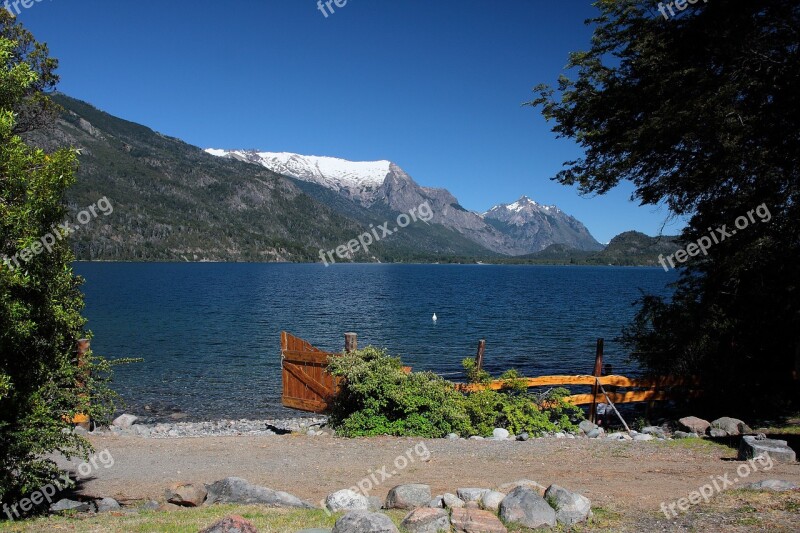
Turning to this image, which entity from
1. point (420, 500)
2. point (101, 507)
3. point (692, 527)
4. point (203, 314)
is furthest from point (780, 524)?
point (203, 314)

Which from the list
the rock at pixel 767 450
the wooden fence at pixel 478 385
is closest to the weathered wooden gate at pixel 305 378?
the wooden fence at pixel 478 385

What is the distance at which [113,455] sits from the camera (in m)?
13.7

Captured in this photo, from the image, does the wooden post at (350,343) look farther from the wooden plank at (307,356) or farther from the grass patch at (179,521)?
the grass patch at (179,521)

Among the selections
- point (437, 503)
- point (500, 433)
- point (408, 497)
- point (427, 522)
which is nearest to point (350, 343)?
point (500, 433)

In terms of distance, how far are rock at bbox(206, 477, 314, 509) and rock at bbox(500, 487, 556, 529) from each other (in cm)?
330

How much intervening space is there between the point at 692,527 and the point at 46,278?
9.95m

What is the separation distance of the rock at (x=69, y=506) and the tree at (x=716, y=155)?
14.8 meters

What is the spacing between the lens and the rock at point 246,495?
9.48m

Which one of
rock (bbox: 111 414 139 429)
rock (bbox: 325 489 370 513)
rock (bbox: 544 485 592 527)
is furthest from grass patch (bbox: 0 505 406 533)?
rock (bbox: 111 414 139 429)

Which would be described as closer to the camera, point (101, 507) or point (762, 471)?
point (101, 507)

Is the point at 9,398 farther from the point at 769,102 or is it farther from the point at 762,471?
the point at 769,102

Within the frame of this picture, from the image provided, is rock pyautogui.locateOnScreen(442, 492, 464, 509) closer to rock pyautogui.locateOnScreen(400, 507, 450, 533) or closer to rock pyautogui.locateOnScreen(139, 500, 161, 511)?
rock pyautogui.locateOnScreen(400, 507, 450, 533)

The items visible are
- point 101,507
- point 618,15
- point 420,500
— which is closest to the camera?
point 420,500

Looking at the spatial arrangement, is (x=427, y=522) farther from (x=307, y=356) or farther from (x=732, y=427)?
(x=307, y=356)
